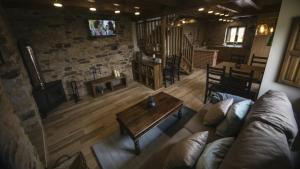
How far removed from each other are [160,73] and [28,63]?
10.4 ft

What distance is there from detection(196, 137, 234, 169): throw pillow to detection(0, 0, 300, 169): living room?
0.02m

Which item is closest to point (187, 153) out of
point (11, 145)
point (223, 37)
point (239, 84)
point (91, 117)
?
point (11, 145)

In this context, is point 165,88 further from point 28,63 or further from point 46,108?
point 28,63

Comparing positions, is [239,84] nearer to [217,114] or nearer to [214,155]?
[217,114]

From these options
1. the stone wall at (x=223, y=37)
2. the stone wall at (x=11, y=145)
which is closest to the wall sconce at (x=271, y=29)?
the stone wall at (x=223, y=37)

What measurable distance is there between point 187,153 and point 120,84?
3793 millimetres

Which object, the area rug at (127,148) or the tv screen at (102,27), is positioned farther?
the tv screen at (102,27)

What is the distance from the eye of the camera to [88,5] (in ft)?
9.43

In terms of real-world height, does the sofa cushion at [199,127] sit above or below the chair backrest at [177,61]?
below

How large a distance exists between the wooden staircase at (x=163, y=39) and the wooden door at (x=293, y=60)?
2.71 meters

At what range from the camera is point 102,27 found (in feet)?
12.7

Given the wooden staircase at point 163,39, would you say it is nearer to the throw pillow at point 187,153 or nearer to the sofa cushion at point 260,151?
the throw pillow at point 187,153

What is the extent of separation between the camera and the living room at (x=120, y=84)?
1.27 m

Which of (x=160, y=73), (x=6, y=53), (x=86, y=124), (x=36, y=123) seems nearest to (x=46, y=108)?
(x=36, y=123)
